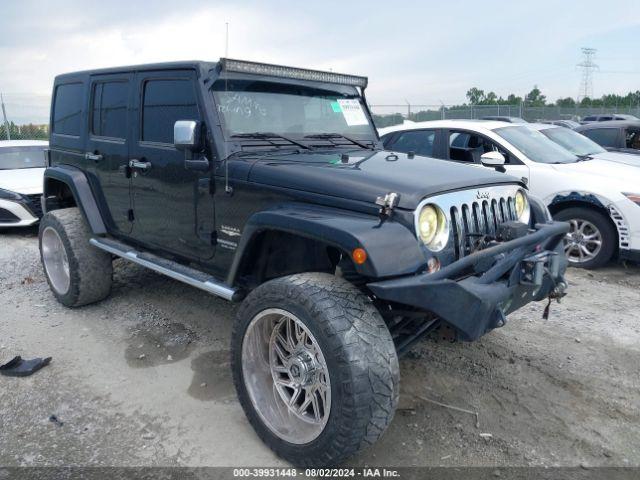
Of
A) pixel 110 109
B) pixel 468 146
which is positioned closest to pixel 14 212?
pixel 110 109

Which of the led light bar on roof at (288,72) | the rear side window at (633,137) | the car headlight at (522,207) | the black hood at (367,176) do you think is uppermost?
the rear side window at (633,137)

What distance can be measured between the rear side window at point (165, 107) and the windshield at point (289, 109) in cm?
26

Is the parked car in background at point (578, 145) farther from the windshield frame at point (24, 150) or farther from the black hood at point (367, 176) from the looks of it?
the windshield frame at point (24, 150)

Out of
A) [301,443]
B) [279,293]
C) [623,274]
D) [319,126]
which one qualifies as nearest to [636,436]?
[301,443]

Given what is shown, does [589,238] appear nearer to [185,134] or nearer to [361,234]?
[361,234]

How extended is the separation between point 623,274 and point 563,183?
120 cm

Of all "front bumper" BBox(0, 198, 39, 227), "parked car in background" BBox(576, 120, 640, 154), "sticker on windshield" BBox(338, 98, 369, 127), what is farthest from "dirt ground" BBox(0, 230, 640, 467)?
"parked car in background" BBox(576, 120, 640, 154)

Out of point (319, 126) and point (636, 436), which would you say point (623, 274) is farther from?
point (319, 126)

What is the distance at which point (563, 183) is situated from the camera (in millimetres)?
6086

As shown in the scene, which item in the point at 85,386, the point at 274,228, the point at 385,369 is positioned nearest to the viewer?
the point at 385,369

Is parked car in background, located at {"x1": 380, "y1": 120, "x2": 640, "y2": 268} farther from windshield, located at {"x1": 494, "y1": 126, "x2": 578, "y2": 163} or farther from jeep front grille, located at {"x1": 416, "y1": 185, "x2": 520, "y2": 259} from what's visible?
jeep front grille, located at {"x1": 416, "y1": 185, "x2": 520, "y2": 259}

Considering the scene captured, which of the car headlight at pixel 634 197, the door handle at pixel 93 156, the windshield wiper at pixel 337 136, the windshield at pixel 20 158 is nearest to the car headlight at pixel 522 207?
the windshield wiper at pixel 337 136

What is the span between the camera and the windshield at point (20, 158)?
9.13 metres

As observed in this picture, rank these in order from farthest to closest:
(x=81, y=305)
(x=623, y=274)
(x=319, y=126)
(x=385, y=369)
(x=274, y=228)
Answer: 1. (x=623, y=274)
2. (x=81, y=305)
3. (x=319, y=126)
4. (x=274, y=228)
5. (x=385, y=369)
